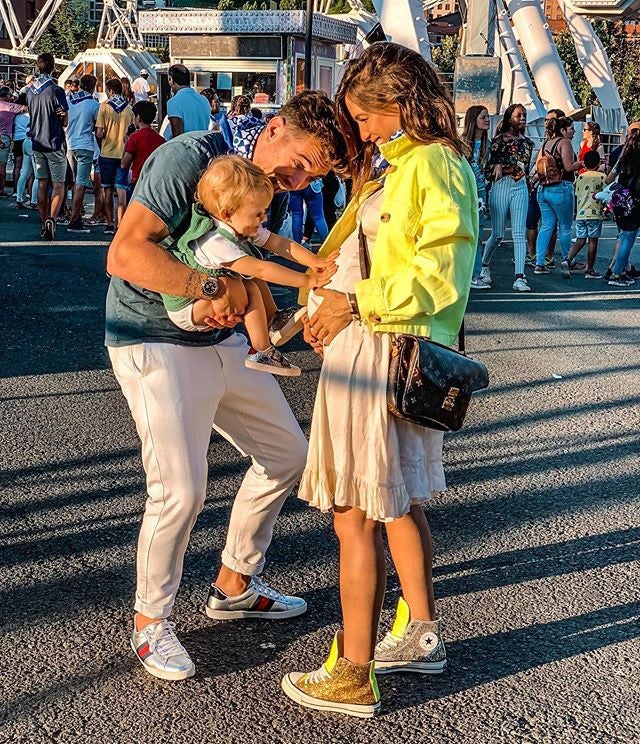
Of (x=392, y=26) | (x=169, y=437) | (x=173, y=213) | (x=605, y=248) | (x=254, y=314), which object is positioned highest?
(x=392, y=26)

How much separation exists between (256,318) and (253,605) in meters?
1.11

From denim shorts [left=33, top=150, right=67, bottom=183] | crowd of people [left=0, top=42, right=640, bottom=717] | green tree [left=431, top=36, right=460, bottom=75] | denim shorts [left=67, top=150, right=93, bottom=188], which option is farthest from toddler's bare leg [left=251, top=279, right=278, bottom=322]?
green tree [left=431, top=36, right=460, bottom=75]

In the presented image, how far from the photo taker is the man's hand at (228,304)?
10.4 feet

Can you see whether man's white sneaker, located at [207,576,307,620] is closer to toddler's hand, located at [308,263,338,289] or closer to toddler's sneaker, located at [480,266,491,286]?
toddler's hand, located at [308,263,338,289]

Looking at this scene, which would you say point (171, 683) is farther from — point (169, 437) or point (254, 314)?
point (254, 314)

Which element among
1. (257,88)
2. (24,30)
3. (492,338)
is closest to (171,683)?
(492,338)

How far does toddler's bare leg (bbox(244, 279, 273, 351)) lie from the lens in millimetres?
3295

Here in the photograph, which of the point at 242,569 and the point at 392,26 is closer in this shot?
the point at 242,569

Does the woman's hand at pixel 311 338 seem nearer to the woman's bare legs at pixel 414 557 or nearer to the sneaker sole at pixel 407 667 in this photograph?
the woman's bare legs at pixel 414 557

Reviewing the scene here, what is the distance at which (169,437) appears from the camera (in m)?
3.29

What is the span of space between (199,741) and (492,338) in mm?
6357

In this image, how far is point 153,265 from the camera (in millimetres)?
3121

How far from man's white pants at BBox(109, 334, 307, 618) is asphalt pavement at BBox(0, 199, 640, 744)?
1.23 ft

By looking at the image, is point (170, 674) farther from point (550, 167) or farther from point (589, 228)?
point (589, 228)
